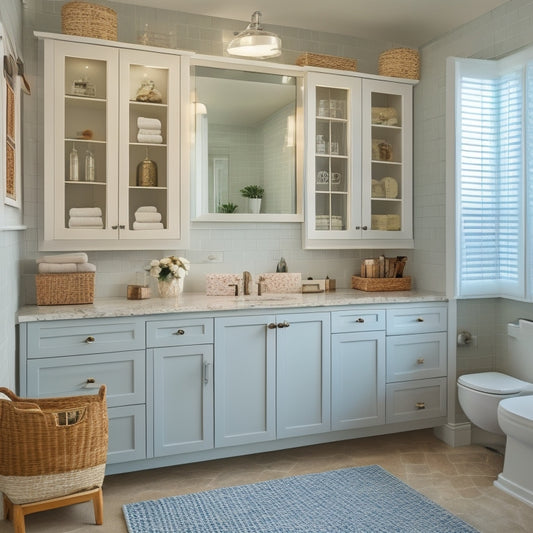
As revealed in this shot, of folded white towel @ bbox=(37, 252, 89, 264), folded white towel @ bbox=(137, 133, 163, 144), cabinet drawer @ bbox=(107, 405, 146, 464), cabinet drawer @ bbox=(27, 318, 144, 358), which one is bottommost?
cabinet drawer @ bbox=(107, 405, 146, 464)

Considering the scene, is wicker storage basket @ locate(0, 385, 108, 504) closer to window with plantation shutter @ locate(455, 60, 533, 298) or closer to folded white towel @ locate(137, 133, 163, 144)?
folded white towel @ locate(137, 133, 163, 144)

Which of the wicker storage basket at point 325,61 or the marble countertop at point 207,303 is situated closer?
the marble countertop at point 207,303

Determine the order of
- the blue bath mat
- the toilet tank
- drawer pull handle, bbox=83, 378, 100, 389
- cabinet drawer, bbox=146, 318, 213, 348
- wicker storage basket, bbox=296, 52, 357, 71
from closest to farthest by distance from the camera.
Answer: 1. the blue bath mat
2. drawer pull handle, bbox=83, 378, 100, 389
3. cabinet drawer, bbox=146, 318, 213, 348
4. the toilet tank
5. wicker storage basket, bbox=296, 52, 357, 71

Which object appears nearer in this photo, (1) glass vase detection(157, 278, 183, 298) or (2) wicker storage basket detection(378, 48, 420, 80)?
(1) glass vase detection(157, 278, 183, 298)

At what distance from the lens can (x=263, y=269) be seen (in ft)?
13.4

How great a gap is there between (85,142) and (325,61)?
175cm

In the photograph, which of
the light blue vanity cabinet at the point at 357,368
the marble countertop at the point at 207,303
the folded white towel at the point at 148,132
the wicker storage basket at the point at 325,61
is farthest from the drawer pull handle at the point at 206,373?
the wicker storage basket at the point at 325,61

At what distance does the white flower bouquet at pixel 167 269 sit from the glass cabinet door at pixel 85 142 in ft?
1.11

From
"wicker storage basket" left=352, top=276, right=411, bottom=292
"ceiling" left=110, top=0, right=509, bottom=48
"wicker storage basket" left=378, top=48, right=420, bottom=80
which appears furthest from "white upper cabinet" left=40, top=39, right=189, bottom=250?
"wicker storage basket" left=378, top=48, right=420, bottom=80

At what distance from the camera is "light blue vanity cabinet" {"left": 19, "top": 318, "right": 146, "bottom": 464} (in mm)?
2895

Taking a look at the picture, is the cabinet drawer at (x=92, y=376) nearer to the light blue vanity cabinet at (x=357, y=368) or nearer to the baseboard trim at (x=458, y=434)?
the light blue vanity cabinet at (x=357, y=368)

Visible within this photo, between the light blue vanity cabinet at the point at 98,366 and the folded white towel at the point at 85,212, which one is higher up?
the folded white towel at the point at 85,212

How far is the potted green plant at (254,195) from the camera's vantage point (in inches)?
154

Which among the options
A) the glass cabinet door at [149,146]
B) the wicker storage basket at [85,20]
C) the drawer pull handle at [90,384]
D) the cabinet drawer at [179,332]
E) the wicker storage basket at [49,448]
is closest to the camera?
the wicker storage basket at [49,448]
